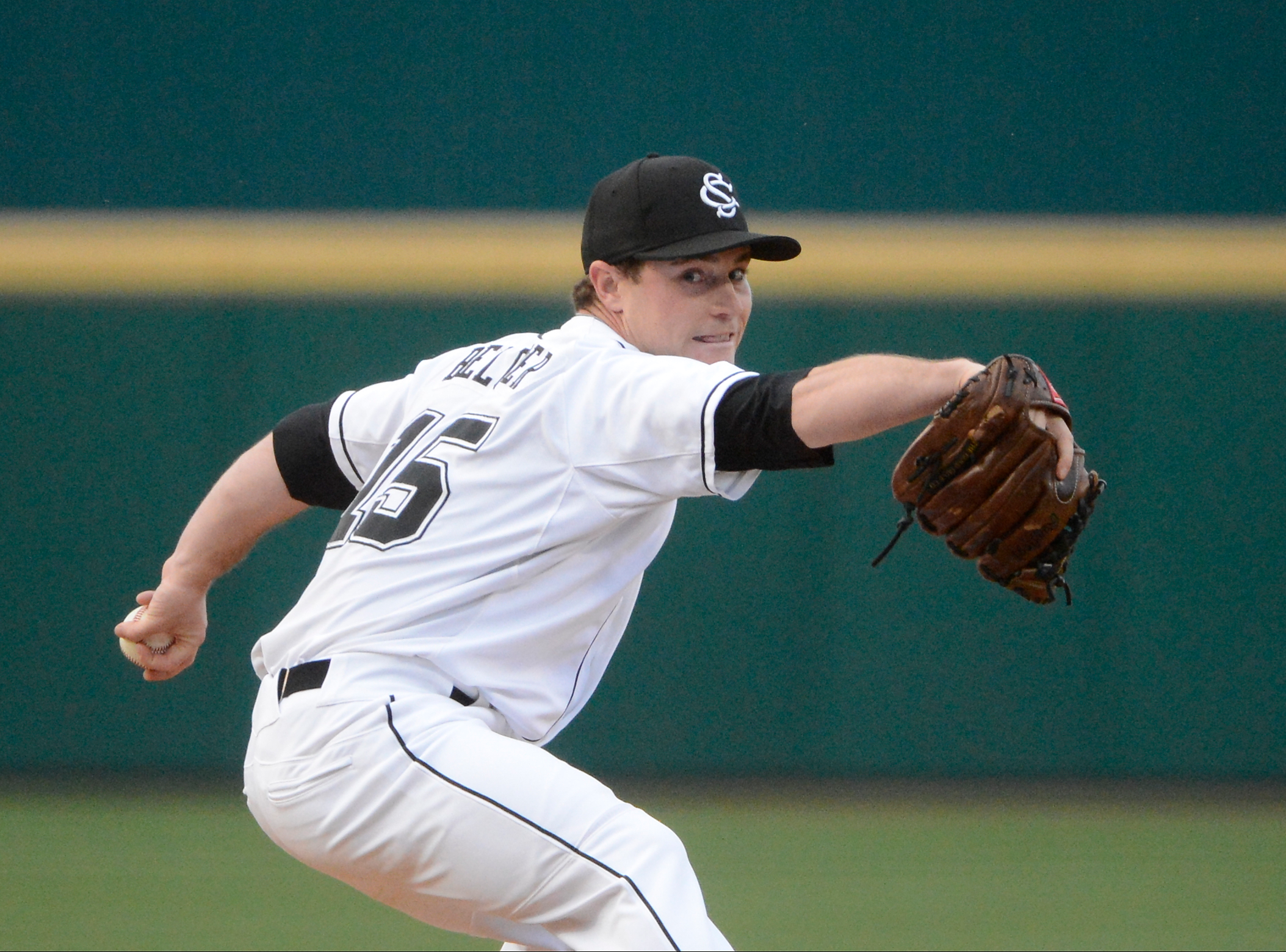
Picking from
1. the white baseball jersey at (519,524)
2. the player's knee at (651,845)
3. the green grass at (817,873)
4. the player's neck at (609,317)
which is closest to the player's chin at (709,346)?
the player's neck at (609,317)

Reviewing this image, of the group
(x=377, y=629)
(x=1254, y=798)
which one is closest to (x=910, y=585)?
(x=1254, y=798)

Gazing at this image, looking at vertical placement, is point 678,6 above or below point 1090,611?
above

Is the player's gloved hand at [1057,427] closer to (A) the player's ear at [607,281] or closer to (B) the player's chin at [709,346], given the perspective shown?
(B) the player's chin at [709,346]

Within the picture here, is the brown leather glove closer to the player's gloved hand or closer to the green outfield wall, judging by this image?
the player's gloved hand

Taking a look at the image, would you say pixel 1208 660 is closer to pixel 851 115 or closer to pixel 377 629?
pixel 851 115

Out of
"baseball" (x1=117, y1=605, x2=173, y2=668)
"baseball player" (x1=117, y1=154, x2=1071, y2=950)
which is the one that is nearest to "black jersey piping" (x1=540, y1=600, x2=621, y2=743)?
"baseball player" (x1=117, y1=154, x2=1071, y2=950)

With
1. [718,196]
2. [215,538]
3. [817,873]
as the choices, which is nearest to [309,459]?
[215,538]

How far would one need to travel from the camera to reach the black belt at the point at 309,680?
1.86 metres

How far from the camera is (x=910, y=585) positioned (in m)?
5.15

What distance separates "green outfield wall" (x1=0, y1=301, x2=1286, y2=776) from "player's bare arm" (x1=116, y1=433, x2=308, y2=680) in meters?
2.83

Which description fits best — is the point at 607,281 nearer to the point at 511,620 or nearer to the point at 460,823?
the point at 511,620

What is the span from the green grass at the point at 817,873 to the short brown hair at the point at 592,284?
67.3 inches

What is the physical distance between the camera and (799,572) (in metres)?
5.14

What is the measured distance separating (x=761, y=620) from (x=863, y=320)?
3.70 feet
